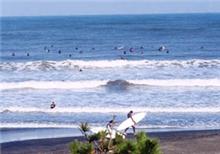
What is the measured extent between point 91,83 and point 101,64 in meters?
11.3

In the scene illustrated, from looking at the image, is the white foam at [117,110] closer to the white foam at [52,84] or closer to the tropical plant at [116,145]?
the white foam at [52,84]

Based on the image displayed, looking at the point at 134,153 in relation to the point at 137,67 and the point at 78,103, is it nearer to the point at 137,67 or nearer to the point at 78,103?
the point at 78,103

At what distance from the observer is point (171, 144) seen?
60.2ft

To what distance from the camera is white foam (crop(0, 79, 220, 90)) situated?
35781 millimetres

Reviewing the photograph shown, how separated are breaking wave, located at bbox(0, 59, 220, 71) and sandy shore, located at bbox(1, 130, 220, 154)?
1033 inches

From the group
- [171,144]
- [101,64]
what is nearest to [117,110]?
[171,144]

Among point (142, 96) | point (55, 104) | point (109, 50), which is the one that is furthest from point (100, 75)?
point (109, 50)

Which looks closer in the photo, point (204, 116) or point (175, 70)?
point (204, 116)

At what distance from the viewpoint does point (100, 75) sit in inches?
1663

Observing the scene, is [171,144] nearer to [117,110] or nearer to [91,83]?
[117,110]

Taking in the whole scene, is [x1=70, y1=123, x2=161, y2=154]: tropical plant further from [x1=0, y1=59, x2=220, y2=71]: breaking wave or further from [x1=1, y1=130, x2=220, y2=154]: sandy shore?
[x1=0, y1=59, x2=220, y2=71]: breaking wave

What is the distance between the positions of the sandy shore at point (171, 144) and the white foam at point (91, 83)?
15.1 meters

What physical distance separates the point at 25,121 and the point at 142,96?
9.11 meters

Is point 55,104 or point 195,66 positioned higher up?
point 195,66
